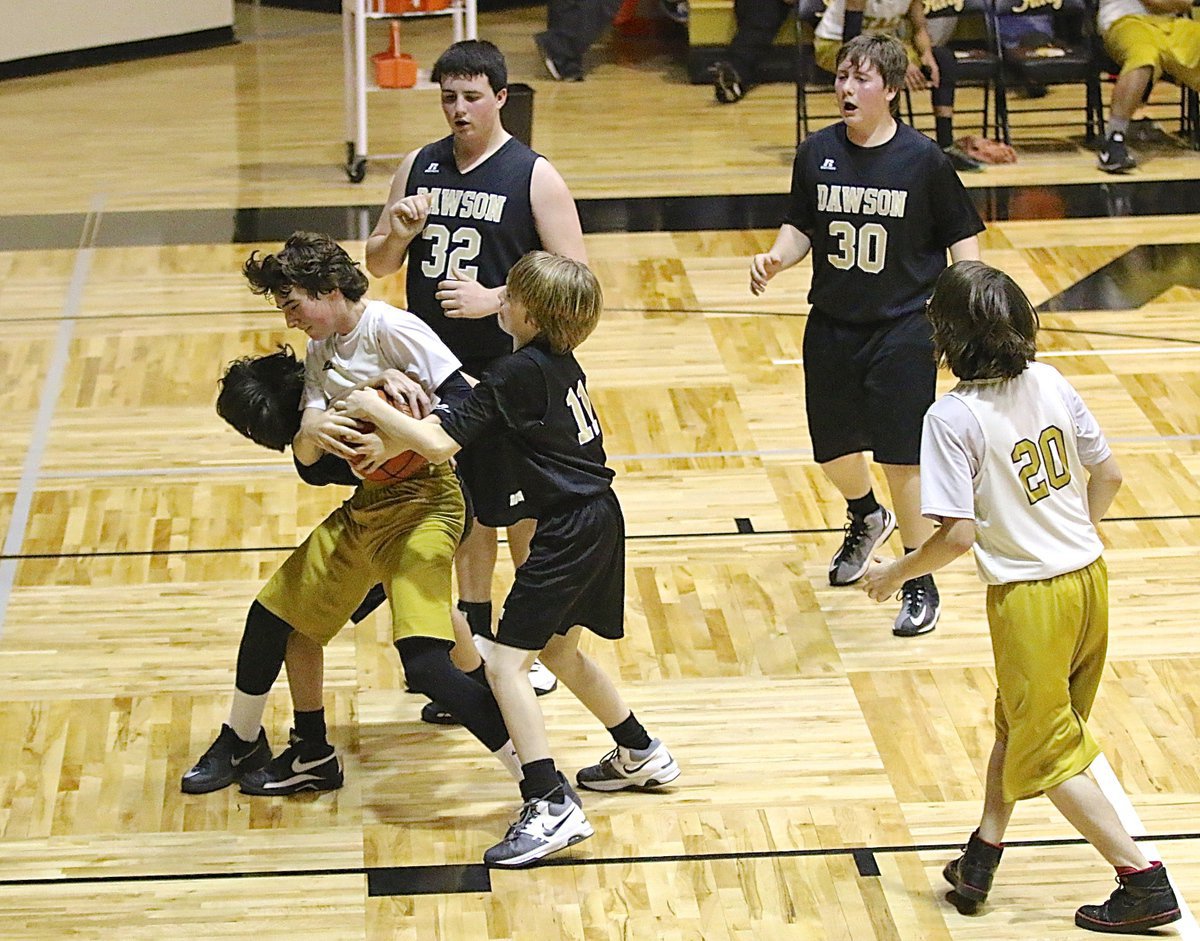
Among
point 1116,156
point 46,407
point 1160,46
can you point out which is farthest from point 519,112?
point 46,407

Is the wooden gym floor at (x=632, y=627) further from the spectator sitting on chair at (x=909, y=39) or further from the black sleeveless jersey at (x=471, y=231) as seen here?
the black sleeveless jersey at (x=471, y=231)

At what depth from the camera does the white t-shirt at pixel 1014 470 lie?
124 inches

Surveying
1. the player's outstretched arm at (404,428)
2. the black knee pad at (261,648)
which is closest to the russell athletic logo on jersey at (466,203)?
the player's outstretched arm at (404,428)

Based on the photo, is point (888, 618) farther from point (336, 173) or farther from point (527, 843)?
point (336, 173)

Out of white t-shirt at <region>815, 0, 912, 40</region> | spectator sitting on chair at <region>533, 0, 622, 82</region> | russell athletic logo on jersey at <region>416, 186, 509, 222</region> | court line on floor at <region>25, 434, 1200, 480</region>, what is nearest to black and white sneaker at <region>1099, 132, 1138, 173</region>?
white t-shirt at <region>815, 0, 912, 40</region>

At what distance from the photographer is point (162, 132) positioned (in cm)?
943

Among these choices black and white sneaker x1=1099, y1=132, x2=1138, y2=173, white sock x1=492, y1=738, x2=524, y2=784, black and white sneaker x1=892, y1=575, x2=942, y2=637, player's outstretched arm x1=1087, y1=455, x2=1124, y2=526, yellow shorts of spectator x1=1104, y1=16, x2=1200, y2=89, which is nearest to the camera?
player's outstretched arm x1=1087, y1=455, x2=1124, y2=526

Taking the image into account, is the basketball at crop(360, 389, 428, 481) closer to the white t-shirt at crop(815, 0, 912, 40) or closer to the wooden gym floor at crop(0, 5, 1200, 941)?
the wooden gym floor at crop(0, 5, 1200, 941)

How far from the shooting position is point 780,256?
14.5ft

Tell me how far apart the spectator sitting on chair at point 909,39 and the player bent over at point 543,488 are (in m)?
5.08

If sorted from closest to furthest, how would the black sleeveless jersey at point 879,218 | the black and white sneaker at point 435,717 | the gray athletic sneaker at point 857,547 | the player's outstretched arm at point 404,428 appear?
the player's outstretched arm at point 404,428, the black and white sneaker at point 435,717, the black sleeveless jersey at point 879,218, the gray athletic sneaker at point 857,547

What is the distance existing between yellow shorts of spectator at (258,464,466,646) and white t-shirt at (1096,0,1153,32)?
6.13 meters

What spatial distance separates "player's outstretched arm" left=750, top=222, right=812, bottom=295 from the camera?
436cm

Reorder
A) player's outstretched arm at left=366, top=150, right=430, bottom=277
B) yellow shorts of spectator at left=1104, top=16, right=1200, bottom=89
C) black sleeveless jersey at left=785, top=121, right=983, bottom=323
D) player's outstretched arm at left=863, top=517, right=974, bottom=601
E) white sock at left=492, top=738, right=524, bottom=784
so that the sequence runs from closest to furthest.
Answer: player's outstretched arm at left=863, top=517, right=974, bottom=601 < white sock at left=492, top=738, right=524, bottom=784 < player's outstretched arm at left=366, top=150, right=430, bottom=277 < black sleeveless jersey at left=785, top=121, right=983, bottom=323 < yellow shorts of spectator at left=1104, top=16, right=1200, bottom=89
